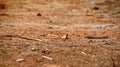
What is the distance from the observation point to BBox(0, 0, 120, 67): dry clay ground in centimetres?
507

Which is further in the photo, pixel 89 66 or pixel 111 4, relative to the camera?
pixel 111 4

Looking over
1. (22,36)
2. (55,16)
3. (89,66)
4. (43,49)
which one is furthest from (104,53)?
(55,16)

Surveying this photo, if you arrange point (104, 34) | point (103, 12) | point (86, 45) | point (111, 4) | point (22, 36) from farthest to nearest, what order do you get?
1. point (111, 4)
2. point (103, 12)
3. point (104, 34)
4. point (22, 36)
5. point (86, 45)

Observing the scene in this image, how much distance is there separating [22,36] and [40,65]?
2093 mm

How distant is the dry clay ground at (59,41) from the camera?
5.07 meters

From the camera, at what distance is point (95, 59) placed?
205 inches

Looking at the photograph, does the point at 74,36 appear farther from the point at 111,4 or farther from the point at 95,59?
the point at 111,4

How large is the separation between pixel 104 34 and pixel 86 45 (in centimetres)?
138

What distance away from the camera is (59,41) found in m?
6.44

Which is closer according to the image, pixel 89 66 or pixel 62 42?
pixel 89 66

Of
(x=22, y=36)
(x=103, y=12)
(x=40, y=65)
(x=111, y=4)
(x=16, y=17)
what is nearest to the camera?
(x=40, y=65)

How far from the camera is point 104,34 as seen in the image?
289 inches

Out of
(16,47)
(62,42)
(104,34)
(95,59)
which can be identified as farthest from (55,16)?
(95,59)

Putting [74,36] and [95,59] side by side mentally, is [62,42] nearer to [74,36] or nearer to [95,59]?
[74,36]
